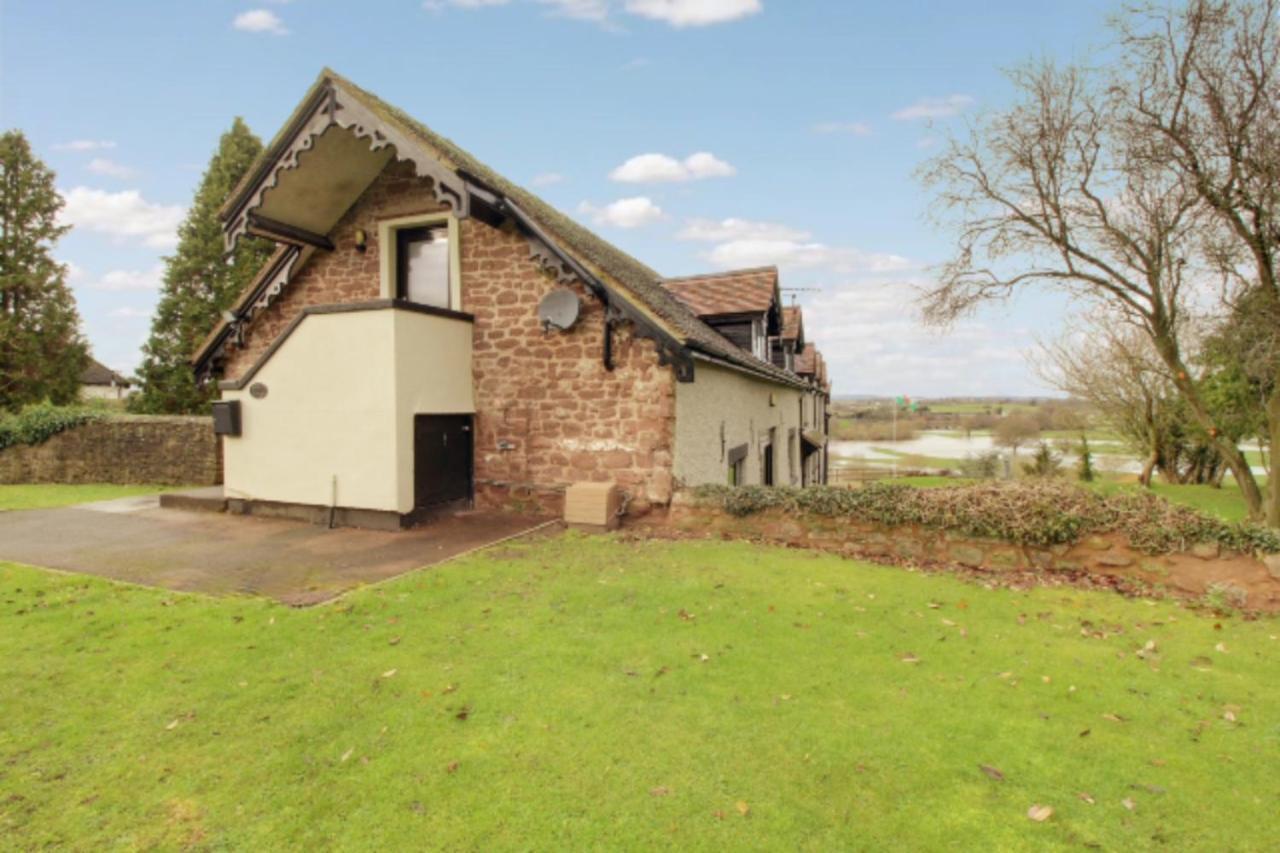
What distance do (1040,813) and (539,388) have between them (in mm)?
9079

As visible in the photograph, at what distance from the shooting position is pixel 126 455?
1702cm

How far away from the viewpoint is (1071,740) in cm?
380

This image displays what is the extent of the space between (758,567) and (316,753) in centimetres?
515

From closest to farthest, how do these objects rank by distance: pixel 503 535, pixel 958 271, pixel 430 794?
pixel 430 794
pixel 503 535
pixel 958 271

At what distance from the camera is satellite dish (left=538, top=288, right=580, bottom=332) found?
1037 centimetres

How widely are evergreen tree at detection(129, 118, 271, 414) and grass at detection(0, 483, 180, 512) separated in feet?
41.6

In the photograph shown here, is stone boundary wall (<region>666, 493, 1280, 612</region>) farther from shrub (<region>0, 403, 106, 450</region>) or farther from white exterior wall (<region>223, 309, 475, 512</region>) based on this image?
shrub (<region>0, 403, 106, 450</region>)

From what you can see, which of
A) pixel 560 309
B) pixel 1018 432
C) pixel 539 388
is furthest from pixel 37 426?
pixel 1018 432

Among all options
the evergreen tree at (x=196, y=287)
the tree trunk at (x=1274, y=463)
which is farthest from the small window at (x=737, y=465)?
the evergreen tree at (x=196, y=287)

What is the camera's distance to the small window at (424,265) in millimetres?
11898

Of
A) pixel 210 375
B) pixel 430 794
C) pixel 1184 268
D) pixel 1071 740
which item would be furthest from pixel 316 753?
pixel 1184 268

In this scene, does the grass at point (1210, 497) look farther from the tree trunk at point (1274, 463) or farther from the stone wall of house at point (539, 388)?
the stone wall of house at point (539, 388)

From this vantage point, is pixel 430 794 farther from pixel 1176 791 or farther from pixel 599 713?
pixel 1176 791

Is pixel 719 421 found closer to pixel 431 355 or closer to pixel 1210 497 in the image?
pixel 431 355
